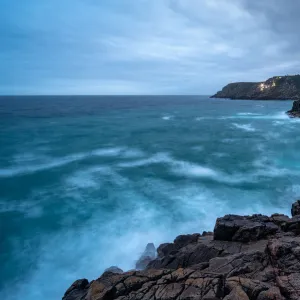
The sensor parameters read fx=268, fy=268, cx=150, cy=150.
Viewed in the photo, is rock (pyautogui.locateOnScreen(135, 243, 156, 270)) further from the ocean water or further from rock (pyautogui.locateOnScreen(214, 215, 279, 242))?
rock (pyautogui.locateOnScreen(214, 215, 279, 242))

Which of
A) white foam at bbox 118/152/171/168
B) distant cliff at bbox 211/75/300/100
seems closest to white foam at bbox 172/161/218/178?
white foam at bbox 118/152/171/168

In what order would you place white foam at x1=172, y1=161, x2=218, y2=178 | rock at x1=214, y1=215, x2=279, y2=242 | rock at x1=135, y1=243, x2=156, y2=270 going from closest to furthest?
rock at x1=214, y1=215, x2=279, y2=242 → rock at x1=135, y1=243, x2=156, y2=270 → white foam at x1=172, y1=161, x2=218, y2=178

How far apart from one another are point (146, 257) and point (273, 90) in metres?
171

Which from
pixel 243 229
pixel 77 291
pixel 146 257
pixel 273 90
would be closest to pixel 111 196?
pixel 146 257

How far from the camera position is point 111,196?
70.5 feet

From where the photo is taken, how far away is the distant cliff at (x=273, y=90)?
506ft

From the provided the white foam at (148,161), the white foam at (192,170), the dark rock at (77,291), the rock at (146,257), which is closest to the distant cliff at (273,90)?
the white foam at (148,161)

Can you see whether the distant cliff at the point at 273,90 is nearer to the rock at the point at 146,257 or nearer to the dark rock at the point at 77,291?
the rock at the point at 146,257

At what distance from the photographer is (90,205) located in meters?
19.9

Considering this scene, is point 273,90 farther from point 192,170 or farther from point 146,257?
point 146,257

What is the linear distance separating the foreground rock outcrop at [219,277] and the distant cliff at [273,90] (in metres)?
157

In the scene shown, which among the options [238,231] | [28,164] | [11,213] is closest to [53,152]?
[28,164]

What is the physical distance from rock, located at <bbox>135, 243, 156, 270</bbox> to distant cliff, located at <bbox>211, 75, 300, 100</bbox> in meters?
156

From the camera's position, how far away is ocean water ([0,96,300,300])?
14242 millimetres
